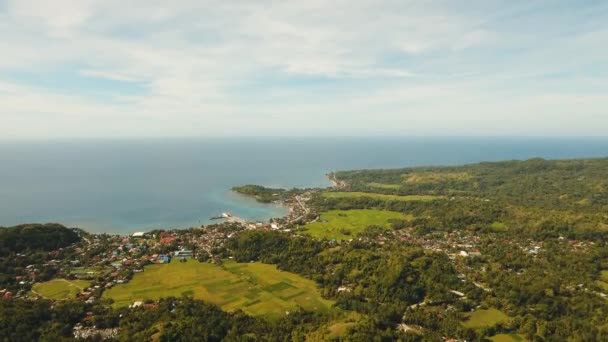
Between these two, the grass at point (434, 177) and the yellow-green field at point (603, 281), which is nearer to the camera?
the yellow-green field at point (603, 281)

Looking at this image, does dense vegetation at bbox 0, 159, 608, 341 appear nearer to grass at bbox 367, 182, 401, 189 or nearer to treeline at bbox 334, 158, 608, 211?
treeline at bbox 334, 158, 608, 211

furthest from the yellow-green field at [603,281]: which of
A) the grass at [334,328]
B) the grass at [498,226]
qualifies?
the grass at [334,328]

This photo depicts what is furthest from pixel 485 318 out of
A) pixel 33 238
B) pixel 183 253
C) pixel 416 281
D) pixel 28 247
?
pixel 33 238

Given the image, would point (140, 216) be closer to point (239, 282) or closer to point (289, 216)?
point (289, 216)

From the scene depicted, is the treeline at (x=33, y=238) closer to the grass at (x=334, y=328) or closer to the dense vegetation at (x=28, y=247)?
the dense vegetation at (x=28, y=247)

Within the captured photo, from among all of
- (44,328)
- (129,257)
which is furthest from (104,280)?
(44,328)

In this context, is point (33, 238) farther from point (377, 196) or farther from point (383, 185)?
point (383, 185)

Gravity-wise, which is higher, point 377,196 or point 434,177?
point 434,177
